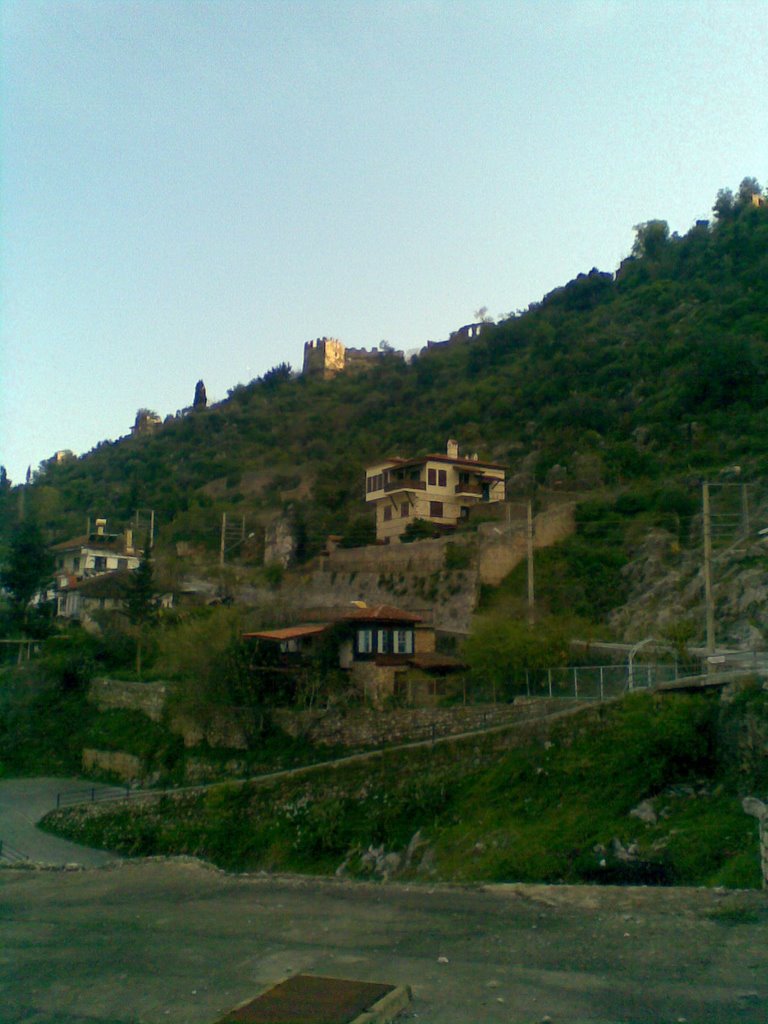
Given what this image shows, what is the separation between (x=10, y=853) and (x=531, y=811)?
16.9 meters

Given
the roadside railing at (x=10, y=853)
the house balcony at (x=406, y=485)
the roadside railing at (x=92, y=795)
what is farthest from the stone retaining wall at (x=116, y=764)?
the house balcony at (x=406, y=485)

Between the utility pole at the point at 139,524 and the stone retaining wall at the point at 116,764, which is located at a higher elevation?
the utility pole at the point at 139,524

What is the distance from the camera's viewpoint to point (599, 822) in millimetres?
18344

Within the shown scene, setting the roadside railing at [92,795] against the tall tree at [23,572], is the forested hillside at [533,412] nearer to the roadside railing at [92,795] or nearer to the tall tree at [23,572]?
the tall tree at [23,572]

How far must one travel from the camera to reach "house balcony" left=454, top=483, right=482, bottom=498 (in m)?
50.2

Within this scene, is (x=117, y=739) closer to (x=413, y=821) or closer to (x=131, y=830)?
(x=131, y=830)

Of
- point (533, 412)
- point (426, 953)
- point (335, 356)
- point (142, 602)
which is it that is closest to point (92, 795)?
point (142, 602)

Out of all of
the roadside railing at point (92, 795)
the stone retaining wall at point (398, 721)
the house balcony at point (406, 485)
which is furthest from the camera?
the house balcony at point (406, 485)

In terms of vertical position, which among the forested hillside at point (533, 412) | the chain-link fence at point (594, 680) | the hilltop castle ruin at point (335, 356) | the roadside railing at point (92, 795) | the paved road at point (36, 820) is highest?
the hilltop castle ruin at point (335, 356)

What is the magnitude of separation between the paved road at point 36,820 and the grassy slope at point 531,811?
1.52 meters

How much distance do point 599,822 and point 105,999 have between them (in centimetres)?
1087

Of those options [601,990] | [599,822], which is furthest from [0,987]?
[599,822]

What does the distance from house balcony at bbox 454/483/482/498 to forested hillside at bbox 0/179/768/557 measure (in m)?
3.61

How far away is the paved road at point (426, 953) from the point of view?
9.12 meters
